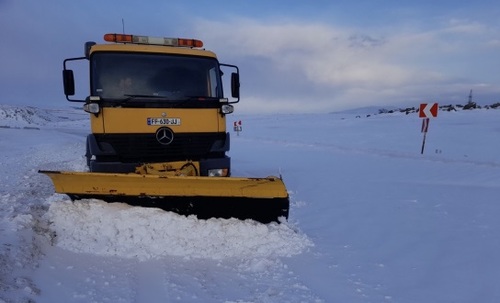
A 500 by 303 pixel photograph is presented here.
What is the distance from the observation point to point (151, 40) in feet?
21.1

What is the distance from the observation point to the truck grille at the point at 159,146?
5.44 metres

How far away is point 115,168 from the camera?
213 inches

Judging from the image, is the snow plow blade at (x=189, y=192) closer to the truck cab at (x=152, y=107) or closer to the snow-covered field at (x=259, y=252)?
the snow-covered field at (x=259, y=252)

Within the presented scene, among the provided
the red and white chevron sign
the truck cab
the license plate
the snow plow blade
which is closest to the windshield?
the truck cab

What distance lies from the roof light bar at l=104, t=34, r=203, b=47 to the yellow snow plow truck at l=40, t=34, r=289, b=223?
0.05ft

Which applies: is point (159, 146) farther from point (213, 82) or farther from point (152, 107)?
point (213, 82)

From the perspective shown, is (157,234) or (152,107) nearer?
(157,234)

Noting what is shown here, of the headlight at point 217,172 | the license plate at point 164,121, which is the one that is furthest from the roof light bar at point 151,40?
the headlight at point 217,172

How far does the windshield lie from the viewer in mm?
5613

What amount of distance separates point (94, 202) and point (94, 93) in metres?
1.63

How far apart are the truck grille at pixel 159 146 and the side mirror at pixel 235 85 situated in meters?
1.05

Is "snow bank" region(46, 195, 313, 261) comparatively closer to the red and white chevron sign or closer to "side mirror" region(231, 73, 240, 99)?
"side mirror" region(231, 73, 240, 99)

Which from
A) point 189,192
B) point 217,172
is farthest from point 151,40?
point 189,192

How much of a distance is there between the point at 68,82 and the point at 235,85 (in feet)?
8.71
